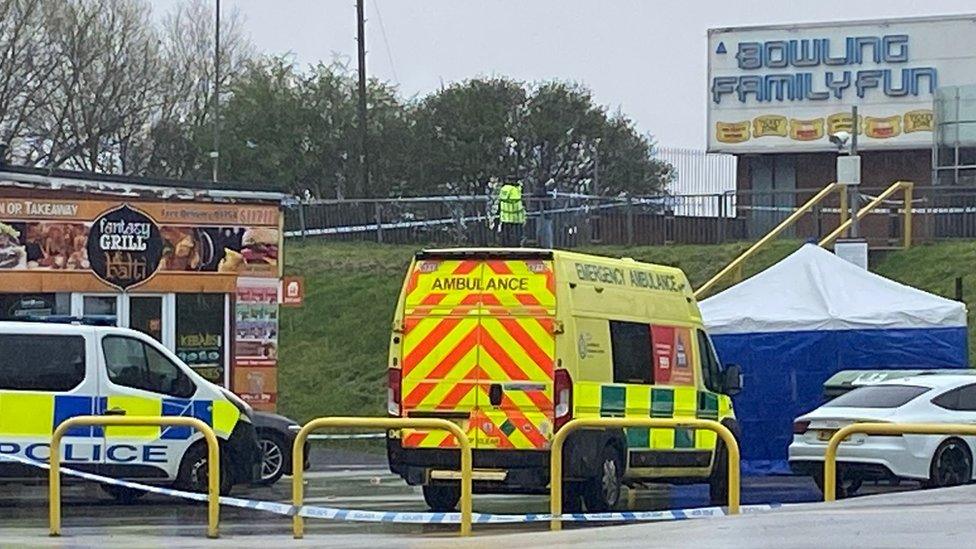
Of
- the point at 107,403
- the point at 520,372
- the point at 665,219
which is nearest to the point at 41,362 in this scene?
the point at 107,403

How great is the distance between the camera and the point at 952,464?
1981 cm

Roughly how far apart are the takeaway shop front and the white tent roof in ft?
21.1

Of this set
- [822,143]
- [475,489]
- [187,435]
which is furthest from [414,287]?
[822,143]

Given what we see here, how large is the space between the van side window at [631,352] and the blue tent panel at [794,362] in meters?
6.08

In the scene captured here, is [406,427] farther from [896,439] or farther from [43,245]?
[43,245]

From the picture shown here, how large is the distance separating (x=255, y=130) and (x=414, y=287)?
152 ft

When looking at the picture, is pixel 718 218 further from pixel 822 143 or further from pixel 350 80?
pixel 350 80

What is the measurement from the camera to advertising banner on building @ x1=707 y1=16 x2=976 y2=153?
4659cm

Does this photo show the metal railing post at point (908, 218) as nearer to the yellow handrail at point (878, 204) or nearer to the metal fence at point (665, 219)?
the yellow handrail at point (878, 204)

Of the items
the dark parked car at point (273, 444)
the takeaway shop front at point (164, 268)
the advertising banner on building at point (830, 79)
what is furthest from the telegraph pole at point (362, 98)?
the dark parked car at point (273, 444)

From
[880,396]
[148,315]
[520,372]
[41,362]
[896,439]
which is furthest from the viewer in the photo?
[148,315]

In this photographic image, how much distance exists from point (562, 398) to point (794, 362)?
8.04 m

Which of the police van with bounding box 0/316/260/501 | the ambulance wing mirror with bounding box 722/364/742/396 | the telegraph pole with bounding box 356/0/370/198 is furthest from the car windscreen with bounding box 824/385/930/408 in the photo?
the telegraph pole with bounding box 356/0/370/198

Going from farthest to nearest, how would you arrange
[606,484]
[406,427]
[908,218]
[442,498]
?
[908,218]
[442,498]
[606,484]
[406,427]
